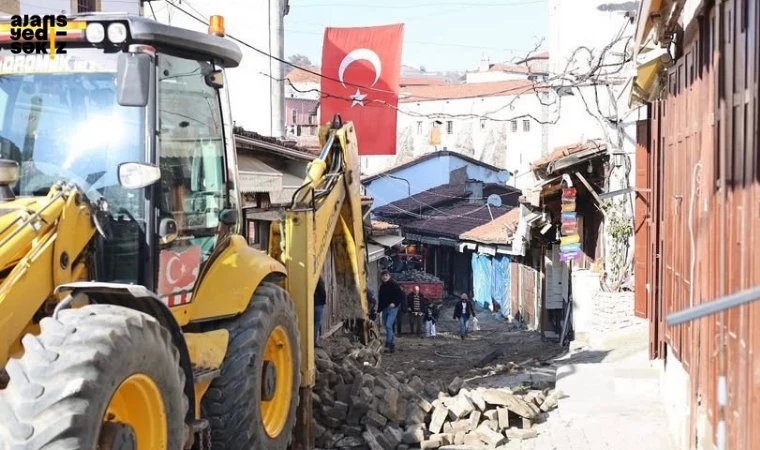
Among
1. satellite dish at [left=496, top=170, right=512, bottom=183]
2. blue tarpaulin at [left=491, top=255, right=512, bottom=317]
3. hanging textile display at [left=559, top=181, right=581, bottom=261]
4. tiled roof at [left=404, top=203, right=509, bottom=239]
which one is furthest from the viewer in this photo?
satellite dish at [left=496, top=170, right=512, bottom=183]

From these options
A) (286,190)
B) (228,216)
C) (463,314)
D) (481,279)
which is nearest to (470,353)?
(463,314)

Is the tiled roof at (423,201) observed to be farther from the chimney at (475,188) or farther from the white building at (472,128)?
the white building at (472,128)

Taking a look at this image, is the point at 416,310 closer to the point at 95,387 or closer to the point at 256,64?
the point at 256,64

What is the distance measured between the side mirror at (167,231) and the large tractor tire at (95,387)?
→ 77cm

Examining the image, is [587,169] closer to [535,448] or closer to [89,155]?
[535,448]

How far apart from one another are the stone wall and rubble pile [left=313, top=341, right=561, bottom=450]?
504 cm

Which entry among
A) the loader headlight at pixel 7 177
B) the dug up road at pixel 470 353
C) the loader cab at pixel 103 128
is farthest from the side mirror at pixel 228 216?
the dug up road at pixel 470 353

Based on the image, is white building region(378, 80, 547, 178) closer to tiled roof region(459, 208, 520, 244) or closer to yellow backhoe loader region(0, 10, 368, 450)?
tiled roof region(459, 208, 520, 244)

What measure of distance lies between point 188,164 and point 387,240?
17.2 metres

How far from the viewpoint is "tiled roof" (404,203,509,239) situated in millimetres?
31844

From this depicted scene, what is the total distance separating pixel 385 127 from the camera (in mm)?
18969

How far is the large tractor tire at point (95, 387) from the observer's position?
3836 millimetres

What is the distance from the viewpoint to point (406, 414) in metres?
9.59

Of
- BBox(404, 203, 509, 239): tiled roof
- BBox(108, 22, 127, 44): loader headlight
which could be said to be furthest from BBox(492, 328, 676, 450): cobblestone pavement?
BBox(404, 203, 509, 239): tiled roof
